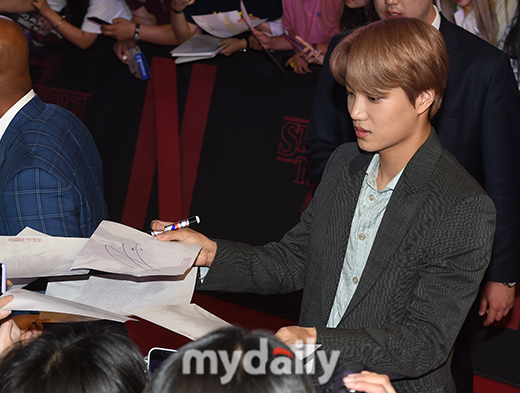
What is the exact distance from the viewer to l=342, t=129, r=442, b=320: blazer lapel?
131 centimetres

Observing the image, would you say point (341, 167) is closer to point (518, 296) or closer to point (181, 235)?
point (181, 235)

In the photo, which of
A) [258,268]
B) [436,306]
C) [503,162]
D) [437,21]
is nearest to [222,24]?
[437,21]

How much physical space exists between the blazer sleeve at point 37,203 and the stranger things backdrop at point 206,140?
1.84 metres

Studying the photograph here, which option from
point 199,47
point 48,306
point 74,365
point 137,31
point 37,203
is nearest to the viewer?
point 74,365

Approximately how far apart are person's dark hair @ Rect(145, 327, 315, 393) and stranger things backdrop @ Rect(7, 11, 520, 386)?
242 centimetres

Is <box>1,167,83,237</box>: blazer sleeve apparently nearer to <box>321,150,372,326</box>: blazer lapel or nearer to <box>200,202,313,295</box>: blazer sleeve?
<box>200,202,313,295</box>: blazer sleeve

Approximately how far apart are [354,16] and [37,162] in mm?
1897

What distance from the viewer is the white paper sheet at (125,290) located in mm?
1321

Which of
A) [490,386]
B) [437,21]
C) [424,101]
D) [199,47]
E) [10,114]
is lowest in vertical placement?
[490,386]

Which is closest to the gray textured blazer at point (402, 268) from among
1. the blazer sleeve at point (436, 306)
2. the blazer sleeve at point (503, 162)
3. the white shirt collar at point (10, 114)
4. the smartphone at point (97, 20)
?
the blazer sleeve at point (436, 306)

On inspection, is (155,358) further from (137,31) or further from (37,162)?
(137,31)

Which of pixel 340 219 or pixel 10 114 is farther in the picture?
pixel 10 114

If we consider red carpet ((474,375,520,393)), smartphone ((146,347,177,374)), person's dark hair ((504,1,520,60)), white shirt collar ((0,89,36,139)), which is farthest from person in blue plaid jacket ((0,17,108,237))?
red carpet ((474,375,520,393))

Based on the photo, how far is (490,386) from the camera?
2869 millimetres
